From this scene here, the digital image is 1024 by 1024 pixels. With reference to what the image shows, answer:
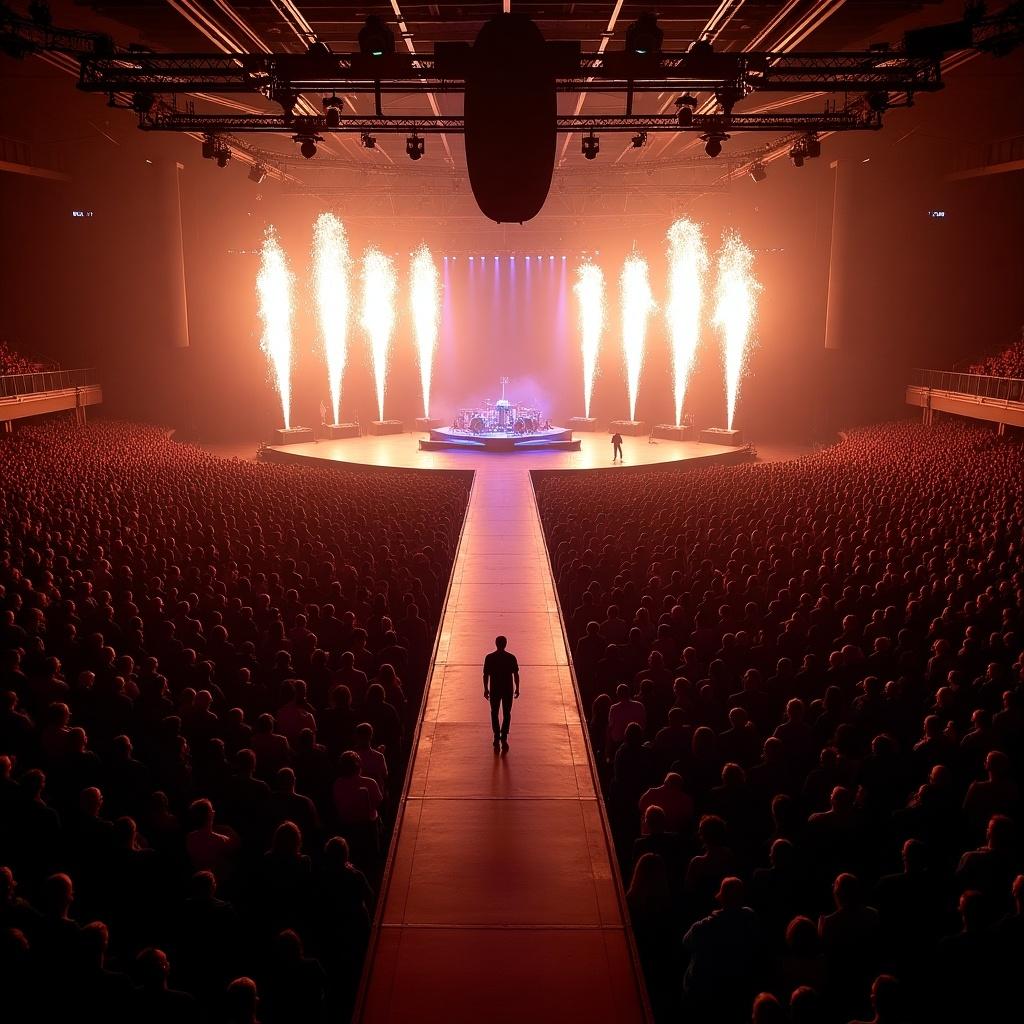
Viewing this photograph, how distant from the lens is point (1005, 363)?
87.2ft

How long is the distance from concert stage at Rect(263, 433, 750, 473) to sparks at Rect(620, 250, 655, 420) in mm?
5660

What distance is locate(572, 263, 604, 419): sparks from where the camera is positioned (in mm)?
36062

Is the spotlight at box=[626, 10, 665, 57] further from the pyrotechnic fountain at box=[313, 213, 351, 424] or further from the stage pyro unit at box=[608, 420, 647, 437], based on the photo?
the pyrotechnic fountain at box=[313, 213, 351, 424]

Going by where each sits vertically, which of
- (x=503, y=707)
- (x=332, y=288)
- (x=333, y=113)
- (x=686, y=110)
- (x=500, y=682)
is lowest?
(x=503, y=707)

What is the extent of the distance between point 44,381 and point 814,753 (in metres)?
26.8

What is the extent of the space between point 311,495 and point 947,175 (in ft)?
78.0

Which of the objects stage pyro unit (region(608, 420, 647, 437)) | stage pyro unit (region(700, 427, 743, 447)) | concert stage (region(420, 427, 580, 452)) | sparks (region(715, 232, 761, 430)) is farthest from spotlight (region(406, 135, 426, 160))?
sparks (region(715, 232, 761, 430))

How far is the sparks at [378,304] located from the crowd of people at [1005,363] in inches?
832

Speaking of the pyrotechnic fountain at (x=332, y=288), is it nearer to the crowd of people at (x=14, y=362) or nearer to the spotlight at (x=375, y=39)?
the crowd of people at (x=14, y=362)

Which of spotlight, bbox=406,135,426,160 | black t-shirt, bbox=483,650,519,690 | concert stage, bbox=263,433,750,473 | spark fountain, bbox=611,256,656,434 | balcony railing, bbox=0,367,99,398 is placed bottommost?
concert stage, bbox=263,433,750,473

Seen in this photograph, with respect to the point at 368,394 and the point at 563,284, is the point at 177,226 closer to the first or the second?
the point at 368,394

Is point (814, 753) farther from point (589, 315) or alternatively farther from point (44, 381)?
point (589, 315)

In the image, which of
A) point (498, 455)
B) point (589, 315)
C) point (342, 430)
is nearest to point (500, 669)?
point (498, 455)

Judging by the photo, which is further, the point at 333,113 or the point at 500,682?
the point at 333,113
